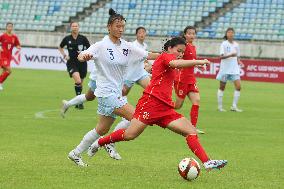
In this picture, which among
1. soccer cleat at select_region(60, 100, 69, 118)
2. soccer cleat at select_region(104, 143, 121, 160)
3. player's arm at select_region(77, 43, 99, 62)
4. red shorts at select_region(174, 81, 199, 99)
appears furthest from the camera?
soccer cleat at select_region(60, 100, 69, 118)

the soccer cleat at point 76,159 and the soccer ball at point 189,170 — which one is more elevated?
the soccer ball at point 189,170

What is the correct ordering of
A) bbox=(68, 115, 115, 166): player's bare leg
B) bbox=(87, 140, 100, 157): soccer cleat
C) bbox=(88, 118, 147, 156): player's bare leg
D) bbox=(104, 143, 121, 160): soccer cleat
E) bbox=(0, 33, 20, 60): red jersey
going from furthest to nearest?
bbox=(0, 33, 20, 60): red jersey → bbox=(104, 143, 121, 160): soccer cleat → bbox=(87, 140, 100, 157): soccer cleat → bbox=(68, 115, 115, 166): player's bare leg → bbox=(88, 118, 147, 156): player's bare leg

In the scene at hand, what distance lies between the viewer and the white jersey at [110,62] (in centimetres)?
1091

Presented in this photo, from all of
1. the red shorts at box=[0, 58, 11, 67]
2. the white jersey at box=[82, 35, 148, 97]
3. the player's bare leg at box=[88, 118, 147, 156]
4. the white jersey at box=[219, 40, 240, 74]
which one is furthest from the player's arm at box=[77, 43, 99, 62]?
the red shorts at box=[0, 58, 11, 67]

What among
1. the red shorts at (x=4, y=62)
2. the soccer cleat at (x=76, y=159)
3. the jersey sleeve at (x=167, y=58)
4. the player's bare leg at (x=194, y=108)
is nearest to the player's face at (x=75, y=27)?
the player's bare leg at (x=194, y=108)

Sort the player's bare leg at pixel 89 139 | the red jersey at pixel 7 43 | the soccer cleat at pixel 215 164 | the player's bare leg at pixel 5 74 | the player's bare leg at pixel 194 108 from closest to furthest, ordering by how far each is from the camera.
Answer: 1. the soccer cleat at pixel 215 164
2. the player's bare leg at pixel 89 139
3. the player's bare leg at pixel 194 108
4. the player's bare leg at pixel 5 74
5. the red jersey at pixel 7 43

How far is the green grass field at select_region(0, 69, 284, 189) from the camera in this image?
9672 millimetres

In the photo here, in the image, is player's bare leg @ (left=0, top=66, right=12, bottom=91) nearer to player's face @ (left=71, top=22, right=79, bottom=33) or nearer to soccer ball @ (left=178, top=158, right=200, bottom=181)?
player's face @ (left=71, top=22, right=79, bottom=33)

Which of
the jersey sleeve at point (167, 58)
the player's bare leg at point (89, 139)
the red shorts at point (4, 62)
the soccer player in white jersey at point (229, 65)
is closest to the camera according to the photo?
the jersey sleeve at point (167, 58)

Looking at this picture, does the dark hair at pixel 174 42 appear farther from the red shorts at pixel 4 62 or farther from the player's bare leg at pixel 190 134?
the red shorts at pixel 4 62

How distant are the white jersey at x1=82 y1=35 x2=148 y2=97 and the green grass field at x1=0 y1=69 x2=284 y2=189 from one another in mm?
1132

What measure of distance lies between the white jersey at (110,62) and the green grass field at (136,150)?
1132mm

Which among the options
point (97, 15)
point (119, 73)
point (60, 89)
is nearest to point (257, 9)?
point (97, 15)

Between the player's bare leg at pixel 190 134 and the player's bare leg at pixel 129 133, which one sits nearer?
the player's bare leg at pixel 190 134
